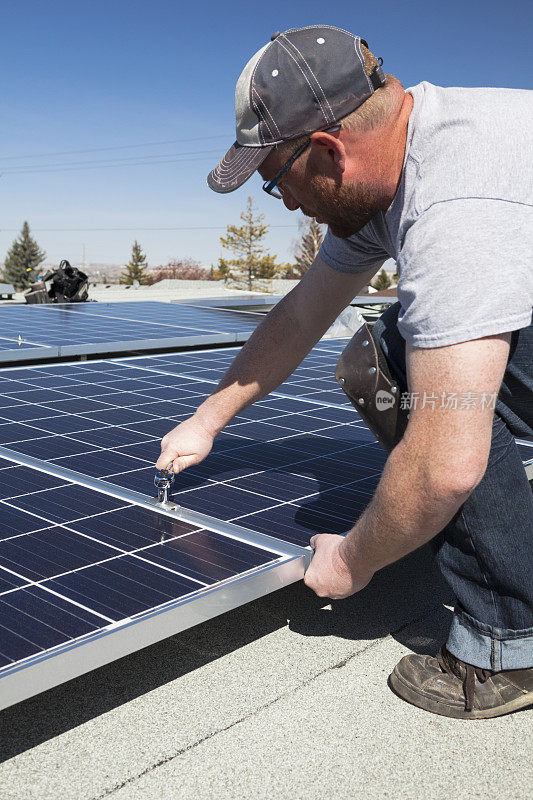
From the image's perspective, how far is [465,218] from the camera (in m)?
2.25

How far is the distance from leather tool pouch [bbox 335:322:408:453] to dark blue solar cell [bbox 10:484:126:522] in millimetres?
1062

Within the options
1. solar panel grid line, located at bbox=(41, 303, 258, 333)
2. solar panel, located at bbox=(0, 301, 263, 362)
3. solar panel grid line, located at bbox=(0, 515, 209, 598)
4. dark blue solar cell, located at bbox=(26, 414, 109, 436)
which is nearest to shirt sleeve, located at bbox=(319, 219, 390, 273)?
solar panel grid line, located at bbox=(0, 515, 209, 598)

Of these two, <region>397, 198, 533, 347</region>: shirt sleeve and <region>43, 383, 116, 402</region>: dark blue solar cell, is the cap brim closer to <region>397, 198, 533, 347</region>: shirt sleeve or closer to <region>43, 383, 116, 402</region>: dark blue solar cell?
<region>397, 198, 533, 347</region>: shirt sleeve

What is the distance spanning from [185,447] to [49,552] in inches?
28.7

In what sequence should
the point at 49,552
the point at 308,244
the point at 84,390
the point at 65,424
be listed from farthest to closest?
1. the point at 308,244
2. the point at 84,390
3. the point at 65,424
4. the point at 49,552

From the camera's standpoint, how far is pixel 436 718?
118 inches

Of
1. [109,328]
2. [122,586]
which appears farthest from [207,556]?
[109,328]

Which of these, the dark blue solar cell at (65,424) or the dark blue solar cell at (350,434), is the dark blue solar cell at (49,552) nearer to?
the dark blue solar cell at (65,424)

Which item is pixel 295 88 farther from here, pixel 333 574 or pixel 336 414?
pixel 336 414

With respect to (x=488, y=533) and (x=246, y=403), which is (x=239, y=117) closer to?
(x=246, y=403)

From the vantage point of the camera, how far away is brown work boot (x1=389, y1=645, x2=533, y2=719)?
296 centimetres

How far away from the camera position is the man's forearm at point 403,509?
7.66 ft

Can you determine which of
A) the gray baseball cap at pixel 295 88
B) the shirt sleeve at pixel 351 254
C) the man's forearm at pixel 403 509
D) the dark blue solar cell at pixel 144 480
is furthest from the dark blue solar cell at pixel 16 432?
the man's forearm at pixel 403 509

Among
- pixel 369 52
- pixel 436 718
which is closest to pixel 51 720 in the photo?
pixel 436 718
